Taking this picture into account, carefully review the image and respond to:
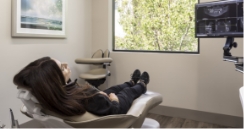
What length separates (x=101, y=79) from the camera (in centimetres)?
297

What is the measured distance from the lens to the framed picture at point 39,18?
7.59 ft

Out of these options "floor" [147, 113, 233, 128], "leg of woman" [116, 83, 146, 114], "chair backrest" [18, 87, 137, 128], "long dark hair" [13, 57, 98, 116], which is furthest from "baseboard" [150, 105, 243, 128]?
"long dark hair" [13, 57, 98, 116]

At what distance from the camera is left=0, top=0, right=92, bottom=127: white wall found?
2.24 m

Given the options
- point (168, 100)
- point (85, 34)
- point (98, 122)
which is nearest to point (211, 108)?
point (168, 100)

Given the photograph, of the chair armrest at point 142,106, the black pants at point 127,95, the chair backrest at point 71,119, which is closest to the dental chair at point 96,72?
the black pants at point 127,95

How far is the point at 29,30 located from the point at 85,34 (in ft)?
3.36

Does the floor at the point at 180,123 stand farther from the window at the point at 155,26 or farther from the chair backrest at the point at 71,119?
the chair backrest at the point at 71,119

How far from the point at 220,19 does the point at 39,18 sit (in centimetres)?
199

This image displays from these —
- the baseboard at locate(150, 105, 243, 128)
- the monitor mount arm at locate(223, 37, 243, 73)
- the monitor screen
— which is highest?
the monitor screen

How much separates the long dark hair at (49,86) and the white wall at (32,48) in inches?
42.7

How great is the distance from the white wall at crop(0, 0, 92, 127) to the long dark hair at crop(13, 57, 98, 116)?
3.55 feet

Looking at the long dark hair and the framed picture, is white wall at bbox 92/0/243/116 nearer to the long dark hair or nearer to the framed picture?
the framed picture

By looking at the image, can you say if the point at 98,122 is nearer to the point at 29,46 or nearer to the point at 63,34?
the point at 29,46

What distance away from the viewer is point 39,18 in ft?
8.43
